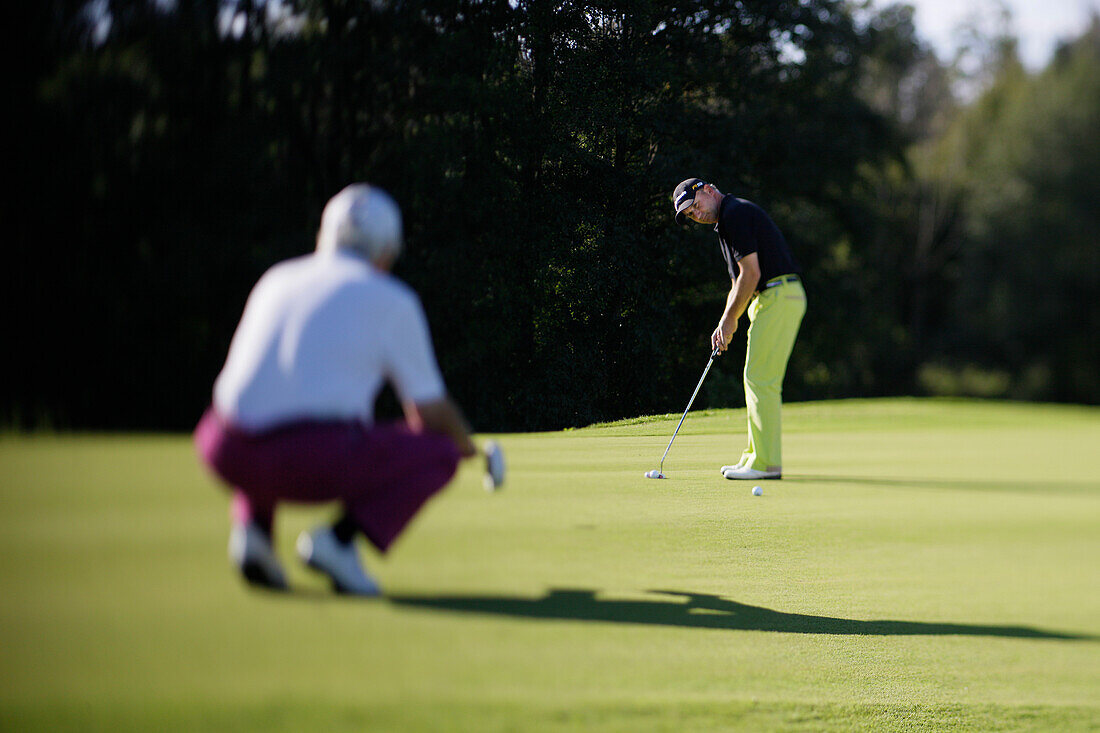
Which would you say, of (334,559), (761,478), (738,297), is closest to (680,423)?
(738,297)

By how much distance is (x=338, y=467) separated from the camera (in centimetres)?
304

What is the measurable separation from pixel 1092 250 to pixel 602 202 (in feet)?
142

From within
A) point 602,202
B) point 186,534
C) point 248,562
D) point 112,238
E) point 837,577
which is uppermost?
point 602,202

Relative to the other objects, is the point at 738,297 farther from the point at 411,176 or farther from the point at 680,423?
the point at 411,176

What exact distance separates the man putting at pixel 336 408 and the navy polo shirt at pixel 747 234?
4099 mm

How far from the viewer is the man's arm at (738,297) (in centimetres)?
674

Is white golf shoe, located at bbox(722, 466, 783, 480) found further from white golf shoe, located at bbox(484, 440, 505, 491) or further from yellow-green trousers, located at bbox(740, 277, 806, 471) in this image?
white golf shoe, located at bbox(484, 440, 505, 491)

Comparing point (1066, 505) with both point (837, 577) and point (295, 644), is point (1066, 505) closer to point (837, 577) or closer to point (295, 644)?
point (837, 577)

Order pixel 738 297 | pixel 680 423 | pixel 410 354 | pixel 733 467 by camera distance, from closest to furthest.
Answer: pixel 410 354
pixel 738 297
pixel 680 423
pixel 733 467

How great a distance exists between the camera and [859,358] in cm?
1961

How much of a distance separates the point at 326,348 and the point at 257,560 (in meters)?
0.72

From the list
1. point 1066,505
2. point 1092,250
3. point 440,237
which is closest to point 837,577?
point 440,237

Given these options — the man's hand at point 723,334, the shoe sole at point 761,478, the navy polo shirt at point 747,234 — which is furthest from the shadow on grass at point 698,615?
the navy polo shirt at point 747,234

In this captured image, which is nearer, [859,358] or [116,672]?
[116,672]
